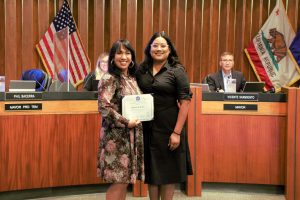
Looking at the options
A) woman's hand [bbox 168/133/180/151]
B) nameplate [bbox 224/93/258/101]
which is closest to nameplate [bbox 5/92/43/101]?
woman's hand [bbox 168/133/180/151]

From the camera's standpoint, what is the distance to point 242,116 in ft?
12.9

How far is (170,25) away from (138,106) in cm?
371

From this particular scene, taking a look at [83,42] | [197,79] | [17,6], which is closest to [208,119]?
[197,79]

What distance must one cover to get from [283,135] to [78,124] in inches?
79.2

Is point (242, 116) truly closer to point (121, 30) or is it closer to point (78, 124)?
point (78, 124)

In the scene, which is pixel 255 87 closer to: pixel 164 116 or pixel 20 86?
pixel 164 116

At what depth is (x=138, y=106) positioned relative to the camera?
8.43ft

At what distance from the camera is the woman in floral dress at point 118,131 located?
8.36 ft

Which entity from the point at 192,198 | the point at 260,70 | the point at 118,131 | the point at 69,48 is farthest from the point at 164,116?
the point at 260,70

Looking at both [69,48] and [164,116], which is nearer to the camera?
[164,116]

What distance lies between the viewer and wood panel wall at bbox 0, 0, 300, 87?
5645 millimetres

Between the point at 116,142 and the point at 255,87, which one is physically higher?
the point at 255,87

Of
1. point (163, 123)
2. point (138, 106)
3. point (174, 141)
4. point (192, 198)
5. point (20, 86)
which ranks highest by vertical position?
point (20, 86)

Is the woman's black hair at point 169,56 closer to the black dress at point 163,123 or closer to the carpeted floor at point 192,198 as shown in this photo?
the black dress at point 163,123
